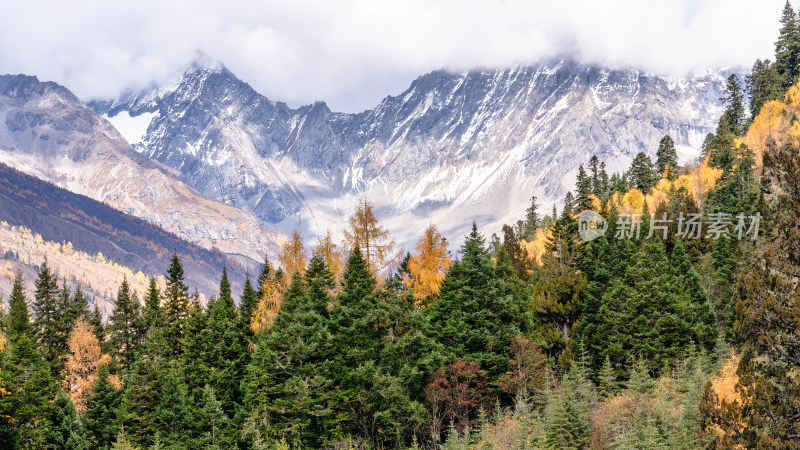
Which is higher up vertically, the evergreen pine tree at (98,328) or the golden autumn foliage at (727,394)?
the evergreen pine tree at (98,328)

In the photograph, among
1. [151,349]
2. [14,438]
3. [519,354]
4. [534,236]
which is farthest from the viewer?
[534,236]

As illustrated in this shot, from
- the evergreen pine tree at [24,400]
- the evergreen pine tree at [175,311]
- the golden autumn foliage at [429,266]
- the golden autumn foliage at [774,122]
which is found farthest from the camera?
the golden autumn foliage at [774,122]

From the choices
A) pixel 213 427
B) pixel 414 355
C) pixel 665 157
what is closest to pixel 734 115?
pixel 665 157

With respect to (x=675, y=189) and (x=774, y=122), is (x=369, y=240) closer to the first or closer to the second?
(x=675, y=189)

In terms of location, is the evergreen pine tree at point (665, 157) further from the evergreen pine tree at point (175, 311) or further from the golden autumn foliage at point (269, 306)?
the evergreen pine tree at point (175, 311)

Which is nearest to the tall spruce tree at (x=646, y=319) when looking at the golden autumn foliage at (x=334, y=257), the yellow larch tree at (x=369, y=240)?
the yellow larch tree at (x=369, y=240)

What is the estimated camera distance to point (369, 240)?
163ft

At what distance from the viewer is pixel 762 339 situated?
770 inches

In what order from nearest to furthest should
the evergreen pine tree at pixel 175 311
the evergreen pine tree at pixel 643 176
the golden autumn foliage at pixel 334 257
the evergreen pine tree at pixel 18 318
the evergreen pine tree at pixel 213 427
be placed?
the evergreen pine tree at pixel 213 427 → the golden autumn foliage at pixel 334 257 → the evergreen pine tree at pixel 175 311 → the evergreen pine tree at pixel 18 318 → the evergreen pine tree at pixel 643 176

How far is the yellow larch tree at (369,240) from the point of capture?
4956 centimetres

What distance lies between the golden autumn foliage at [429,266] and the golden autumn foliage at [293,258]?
9462mm

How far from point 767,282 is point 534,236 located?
96454 millimetres

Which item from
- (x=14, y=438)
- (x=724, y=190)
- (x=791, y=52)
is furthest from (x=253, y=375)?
(x=791, y=52)

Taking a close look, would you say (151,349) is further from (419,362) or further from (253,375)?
(419,362)
